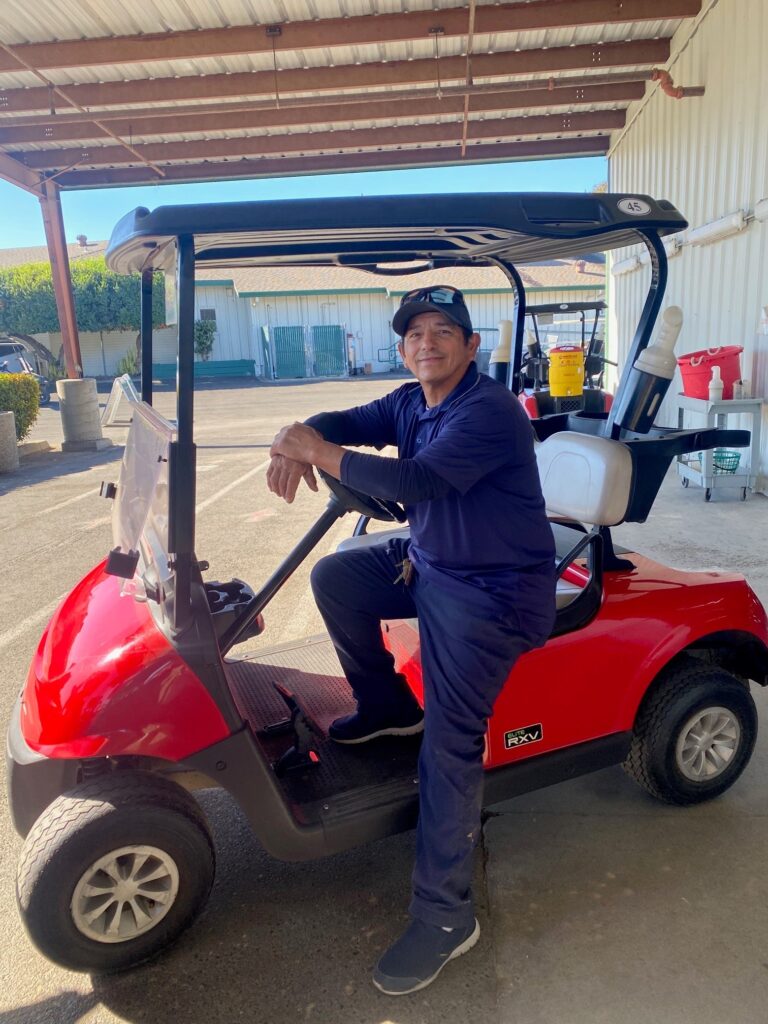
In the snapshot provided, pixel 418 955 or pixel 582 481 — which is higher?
pixel 582 481

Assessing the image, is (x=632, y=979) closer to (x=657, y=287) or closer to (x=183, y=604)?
(x=183, y=604)

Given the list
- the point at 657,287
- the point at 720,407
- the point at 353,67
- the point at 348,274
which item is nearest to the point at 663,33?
the point at 353,67

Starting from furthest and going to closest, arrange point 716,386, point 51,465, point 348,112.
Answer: point 51,465 → point 348,112 → point 716,386

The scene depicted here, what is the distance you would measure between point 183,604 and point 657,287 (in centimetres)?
183

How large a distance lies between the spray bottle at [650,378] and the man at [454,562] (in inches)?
24.9

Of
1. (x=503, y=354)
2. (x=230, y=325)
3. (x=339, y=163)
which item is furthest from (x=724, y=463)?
(x=230, y=325)

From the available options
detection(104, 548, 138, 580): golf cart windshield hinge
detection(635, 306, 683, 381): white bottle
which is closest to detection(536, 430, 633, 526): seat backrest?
detection(635, 306, 683, 381): white bottle

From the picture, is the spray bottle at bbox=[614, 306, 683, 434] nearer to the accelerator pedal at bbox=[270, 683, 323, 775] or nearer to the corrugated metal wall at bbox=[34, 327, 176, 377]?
the accelerator pedal at bbox=[270, 683, 323, 775]

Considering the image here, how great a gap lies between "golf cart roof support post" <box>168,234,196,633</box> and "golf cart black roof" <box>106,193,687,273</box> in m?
0.11

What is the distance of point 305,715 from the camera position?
260 centimetres

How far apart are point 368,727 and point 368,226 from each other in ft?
Result: 4.99

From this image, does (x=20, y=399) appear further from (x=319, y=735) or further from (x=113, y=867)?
(x=113, y=867)

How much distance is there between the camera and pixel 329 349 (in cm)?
3062

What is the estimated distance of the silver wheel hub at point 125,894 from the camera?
1910 millimetres
